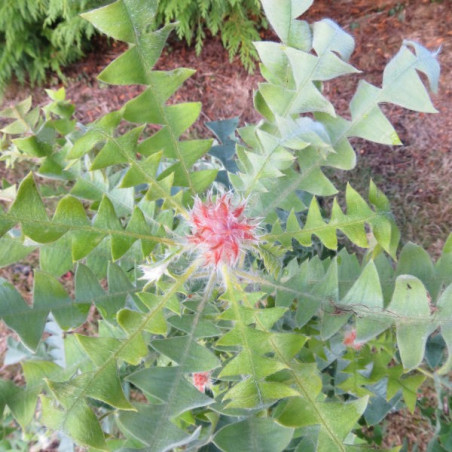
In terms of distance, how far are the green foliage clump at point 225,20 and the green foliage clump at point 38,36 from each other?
464 millimetres

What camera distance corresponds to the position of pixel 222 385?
A: 5.06 feet

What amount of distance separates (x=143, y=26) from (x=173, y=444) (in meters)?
0.84

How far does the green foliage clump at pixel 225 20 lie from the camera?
2545 mm

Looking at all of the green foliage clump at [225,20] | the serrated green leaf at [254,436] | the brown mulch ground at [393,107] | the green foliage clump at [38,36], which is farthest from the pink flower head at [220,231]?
the green foliage clump at [38,36]

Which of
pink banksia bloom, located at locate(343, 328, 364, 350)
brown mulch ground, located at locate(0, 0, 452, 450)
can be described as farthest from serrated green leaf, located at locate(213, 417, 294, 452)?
brown mulch ground, located at locate(0, 0, 452, 450)

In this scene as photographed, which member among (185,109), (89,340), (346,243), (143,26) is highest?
(143,26)

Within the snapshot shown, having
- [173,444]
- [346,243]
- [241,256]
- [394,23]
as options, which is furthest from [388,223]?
[394,23]

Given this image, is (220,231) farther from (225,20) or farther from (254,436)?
(225,20)

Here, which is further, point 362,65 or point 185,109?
point 362,65

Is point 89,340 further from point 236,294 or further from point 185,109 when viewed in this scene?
point 185,109

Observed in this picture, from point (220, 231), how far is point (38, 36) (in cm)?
264

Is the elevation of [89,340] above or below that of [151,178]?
below

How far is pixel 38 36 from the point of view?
9.95ft

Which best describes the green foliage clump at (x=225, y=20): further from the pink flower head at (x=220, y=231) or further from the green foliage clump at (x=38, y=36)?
the pink flower head at (x=220, y=231)
